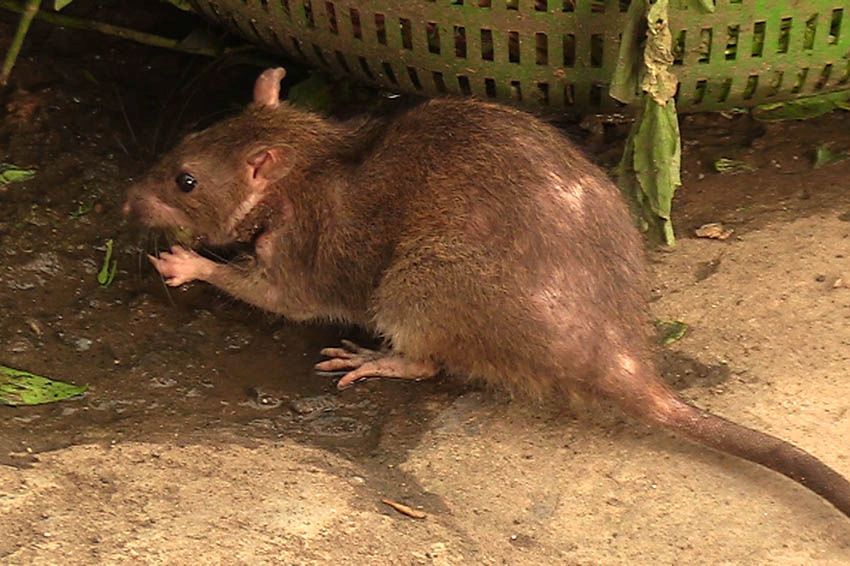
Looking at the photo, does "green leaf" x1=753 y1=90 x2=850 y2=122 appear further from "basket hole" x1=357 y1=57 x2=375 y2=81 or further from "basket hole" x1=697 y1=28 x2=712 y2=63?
"basket hole" x1=357 y1=57 x2=375 y2=81

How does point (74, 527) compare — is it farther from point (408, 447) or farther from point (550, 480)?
point (550, 480)

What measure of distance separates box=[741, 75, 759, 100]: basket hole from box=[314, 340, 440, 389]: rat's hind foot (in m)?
1.38

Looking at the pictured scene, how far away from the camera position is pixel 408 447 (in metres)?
3.77

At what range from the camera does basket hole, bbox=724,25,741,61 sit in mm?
4168

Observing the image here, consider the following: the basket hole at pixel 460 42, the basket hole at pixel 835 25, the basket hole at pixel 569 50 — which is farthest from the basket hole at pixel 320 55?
the basket hole at pixel 835 25

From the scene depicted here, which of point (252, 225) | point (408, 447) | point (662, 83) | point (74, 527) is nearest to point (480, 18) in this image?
point (662, 83)

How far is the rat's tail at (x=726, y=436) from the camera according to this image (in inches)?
134

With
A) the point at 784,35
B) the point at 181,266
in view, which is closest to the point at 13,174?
the point at 181,266

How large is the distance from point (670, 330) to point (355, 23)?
141 cm

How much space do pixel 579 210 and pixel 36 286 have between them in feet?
5.84

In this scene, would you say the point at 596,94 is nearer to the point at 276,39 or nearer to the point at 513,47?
the point at 513,47

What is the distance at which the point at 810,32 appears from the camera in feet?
14.0

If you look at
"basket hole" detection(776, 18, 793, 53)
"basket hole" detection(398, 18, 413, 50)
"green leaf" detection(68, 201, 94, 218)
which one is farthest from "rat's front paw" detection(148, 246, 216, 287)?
"basket hole" detection(776, 18, 793, 53)

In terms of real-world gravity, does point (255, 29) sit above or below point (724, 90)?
above
